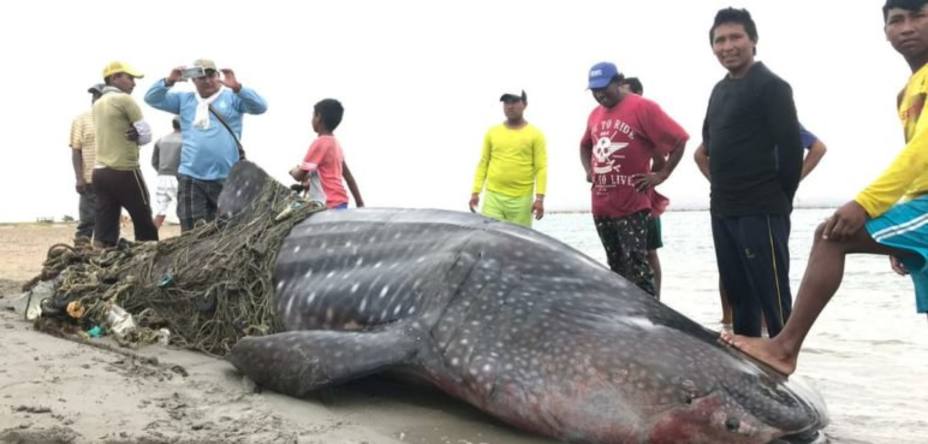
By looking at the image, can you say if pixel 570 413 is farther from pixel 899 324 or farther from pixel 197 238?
pixel 899 324

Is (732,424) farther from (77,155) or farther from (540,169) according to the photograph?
(77,155)

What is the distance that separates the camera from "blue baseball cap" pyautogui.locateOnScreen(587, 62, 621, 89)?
6.93 m

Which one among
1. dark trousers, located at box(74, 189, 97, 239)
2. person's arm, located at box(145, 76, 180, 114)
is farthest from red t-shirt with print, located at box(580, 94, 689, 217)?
dark trousers, located at box(74, 189, 97, 239)

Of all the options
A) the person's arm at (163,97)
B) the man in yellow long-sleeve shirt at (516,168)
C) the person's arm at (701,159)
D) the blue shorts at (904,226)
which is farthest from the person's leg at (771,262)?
the person's arm at (163,97)

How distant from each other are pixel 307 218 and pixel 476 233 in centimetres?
158

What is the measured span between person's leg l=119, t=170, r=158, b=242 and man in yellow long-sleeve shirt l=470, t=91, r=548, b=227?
3.59 m

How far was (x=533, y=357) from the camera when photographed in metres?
3.83

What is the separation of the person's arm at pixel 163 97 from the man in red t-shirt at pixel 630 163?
399 cm

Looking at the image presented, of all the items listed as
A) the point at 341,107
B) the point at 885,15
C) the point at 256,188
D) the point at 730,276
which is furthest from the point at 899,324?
the point at 256,188

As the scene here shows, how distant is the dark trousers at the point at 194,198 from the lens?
25.9ft

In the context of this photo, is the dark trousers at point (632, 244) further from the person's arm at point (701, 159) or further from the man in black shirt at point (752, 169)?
the man in black shirt at point (752, 169)

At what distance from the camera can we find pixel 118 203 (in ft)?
28.1

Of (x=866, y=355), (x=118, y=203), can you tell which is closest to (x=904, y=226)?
(x=866, y=355)

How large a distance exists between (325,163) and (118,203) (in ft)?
7.04
